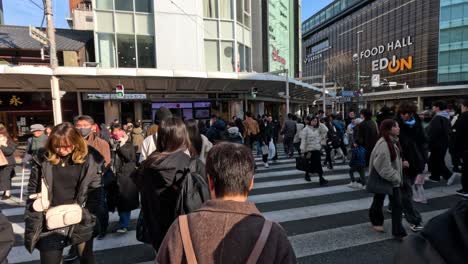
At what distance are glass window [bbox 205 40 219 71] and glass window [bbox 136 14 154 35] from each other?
3.81 metres

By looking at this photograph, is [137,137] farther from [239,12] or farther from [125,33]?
[239,12]

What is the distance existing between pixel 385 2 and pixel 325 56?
78.8 feet

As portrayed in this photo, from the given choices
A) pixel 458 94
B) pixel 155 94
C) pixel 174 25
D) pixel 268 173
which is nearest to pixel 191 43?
pixel 174 25

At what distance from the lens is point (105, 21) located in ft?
54.4

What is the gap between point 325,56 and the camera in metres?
79.5

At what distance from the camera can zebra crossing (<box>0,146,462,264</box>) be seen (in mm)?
3598

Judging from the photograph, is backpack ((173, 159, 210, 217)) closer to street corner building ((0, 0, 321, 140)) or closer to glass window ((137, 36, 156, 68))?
street corner building ((0, 0, 321, 140))

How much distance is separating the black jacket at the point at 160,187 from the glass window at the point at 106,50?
17.0 meters

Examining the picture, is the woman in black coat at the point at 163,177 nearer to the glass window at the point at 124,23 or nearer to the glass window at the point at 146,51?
the glass window at the point at 146,51

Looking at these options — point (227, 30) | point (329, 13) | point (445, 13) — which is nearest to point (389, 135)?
point (227, 30)

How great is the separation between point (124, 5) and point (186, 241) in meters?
19.1

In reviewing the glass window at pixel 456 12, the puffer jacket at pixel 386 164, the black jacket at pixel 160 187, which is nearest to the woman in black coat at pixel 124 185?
the black jacket at pixel 160 187

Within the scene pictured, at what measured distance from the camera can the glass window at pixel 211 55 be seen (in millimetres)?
18797

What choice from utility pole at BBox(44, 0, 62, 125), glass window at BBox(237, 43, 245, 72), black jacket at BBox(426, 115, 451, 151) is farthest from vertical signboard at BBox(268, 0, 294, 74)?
black jacket at BBox(426, 115, 451, 151)
